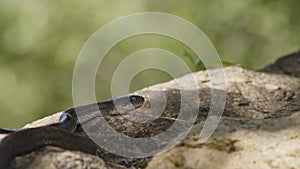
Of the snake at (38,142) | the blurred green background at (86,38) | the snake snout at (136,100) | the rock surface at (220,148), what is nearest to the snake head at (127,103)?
the snake snout at (136,100)

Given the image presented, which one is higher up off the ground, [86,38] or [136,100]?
[86,38]

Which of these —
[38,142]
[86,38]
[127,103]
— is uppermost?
[86,38]

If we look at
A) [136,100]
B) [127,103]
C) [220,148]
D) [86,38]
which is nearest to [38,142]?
[220,148]

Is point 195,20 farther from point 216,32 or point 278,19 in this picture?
point 278,19

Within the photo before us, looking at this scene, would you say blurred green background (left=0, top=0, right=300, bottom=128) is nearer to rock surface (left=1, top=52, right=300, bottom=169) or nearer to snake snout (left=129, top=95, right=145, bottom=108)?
snake snout (left=129, top=95, right=145, bottom=108)

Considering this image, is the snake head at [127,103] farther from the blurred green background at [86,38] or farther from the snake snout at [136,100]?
the blurred green background at [86,38]

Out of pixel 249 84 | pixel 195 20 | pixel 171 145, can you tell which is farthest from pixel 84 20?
pixel 171 145

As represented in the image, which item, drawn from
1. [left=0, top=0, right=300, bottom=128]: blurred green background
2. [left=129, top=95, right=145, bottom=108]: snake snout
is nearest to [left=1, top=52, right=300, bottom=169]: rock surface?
[left=129, top=95, right=145, bottom=108]: snake snout

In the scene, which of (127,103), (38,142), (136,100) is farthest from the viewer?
(136,100)

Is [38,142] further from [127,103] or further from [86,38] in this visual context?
[86,38]
